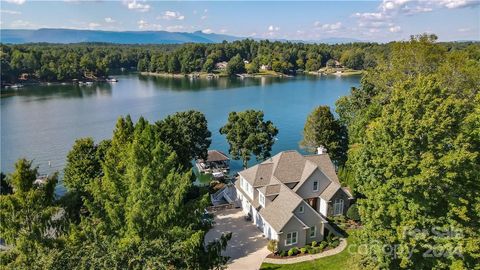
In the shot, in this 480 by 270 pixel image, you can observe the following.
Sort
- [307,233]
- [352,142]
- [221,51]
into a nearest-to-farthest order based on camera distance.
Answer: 1. [307,233]
2. [352,142]
3. [221,51]

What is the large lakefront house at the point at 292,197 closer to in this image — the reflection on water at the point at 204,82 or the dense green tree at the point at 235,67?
the reflection on water at the point at 204,82

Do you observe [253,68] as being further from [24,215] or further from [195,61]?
[24,215]

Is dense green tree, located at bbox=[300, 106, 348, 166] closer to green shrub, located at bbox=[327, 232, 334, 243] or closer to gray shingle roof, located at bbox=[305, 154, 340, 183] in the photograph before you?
gray shingle roof, located at bbox=[305, 154, 340, 183]

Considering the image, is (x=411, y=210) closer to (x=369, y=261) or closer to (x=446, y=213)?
(x=446, y=213)

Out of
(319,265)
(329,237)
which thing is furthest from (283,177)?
(319,265)

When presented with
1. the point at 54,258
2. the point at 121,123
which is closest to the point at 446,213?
the point at 54,258
